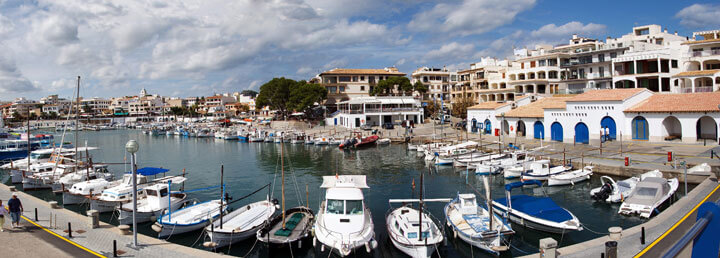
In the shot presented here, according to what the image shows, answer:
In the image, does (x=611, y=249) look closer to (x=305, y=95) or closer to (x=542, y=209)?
(x=542, y=209)

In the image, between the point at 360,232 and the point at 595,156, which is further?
the point at 595,156

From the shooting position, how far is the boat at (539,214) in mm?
17797


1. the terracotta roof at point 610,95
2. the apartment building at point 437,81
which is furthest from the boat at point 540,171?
the apartment building at point 437,81

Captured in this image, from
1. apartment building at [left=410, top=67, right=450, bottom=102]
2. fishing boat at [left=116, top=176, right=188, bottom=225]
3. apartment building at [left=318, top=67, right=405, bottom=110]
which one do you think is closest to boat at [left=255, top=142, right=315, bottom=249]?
fishing boat at [left=116, top=176, right=188, bottom=225]

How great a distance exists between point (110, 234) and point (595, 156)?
34.4m

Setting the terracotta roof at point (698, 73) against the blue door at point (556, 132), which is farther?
the blue door at point (556, 132)

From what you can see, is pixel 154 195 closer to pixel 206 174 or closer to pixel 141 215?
pixel 141 215

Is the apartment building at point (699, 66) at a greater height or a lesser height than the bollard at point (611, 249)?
greater

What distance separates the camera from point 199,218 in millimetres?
20188

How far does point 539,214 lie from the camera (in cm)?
A: 1858

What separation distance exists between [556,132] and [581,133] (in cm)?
264

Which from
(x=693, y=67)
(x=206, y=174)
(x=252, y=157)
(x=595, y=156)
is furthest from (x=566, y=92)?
(x=206, y=174)

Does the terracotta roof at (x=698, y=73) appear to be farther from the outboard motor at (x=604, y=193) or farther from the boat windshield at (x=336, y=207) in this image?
the boat windshield at (x=336, y=207)

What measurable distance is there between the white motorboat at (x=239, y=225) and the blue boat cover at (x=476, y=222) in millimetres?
9179
